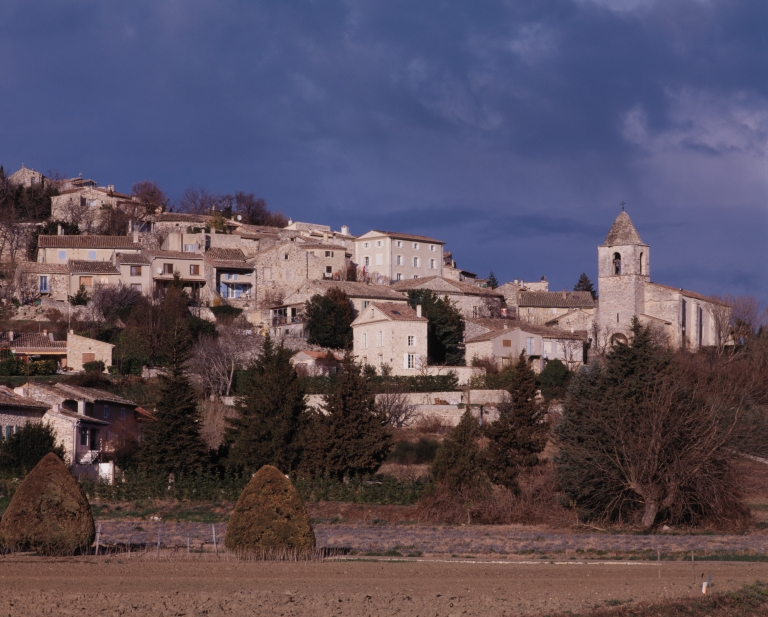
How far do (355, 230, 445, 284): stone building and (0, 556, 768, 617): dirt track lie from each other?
67.2m

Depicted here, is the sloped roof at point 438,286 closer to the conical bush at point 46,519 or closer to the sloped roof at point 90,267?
the sloped roof at point 90,267

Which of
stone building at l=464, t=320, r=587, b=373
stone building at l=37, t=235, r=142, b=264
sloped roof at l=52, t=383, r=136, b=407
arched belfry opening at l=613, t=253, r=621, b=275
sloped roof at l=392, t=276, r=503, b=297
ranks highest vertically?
stone building at l=37, t=235, r=142, b=264

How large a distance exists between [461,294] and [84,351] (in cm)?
2866

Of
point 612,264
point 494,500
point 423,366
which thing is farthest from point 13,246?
point 494,500

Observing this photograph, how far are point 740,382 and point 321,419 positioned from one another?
25.9 metres

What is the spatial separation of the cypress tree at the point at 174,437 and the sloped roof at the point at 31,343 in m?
24.2

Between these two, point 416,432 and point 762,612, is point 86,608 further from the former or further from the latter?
point 416,432

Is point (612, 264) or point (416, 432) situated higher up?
point (612, 264)

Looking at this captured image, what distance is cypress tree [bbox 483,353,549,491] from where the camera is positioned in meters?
38.3

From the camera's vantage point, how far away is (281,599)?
18219 mm

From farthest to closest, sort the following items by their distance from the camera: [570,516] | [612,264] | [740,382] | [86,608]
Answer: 1. [612,264]
2. [740,382]
3. [570,516]
4. [86,608]

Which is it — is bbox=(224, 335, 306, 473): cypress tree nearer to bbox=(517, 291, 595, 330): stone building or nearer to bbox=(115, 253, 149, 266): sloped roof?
bbox=(115, 253, 149, 266): sloped roof

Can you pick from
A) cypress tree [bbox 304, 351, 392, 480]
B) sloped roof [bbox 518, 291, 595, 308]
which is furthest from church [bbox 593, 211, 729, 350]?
cypress tree [bbox 304, 351, 392, 480]

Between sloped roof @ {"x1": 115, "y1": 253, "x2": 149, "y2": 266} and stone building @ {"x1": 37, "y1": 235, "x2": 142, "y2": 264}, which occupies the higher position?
→ stone building @ {"x1": 37, "y1": 235, "x2": 142, "y2": 264}
